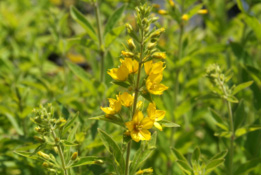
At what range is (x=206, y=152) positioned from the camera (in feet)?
8.45

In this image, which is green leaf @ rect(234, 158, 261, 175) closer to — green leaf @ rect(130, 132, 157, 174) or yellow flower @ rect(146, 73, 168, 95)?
green leaf @ rect(130, 132, 157, 174)

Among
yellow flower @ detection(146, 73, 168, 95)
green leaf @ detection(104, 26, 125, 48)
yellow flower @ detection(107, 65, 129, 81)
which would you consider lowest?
yellow flower @ detection(146, 73, 168, 95)

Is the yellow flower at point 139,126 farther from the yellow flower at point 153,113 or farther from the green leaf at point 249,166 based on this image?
the green leaf at point 249,166

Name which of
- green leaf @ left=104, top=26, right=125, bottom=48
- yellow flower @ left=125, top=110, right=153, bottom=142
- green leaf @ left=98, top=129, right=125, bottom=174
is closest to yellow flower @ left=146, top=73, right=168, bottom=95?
yellow flower @ left=125, top=110, right=153, bottom=142

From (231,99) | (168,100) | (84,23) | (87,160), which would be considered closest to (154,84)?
(87,160)

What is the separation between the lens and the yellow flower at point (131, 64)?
1407mm

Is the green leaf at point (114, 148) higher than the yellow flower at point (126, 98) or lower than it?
lower

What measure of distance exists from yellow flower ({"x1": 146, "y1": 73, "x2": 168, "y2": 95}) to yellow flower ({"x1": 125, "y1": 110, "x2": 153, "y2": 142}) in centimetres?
12

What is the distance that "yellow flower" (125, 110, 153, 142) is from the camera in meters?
1.40

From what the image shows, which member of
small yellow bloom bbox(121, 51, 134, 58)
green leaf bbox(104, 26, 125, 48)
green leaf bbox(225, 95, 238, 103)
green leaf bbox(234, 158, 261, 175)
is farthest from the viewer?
green leaf bbox(104, 26, 125, 48)

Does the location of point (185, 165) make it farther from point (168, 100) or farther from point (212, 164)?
point (168, 100)

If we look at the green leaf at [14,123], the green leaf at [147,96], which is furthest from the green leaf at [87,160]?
the green leaf at [14,123]

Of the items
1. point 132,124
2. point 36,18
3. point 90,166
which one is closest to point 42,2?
point 36,18

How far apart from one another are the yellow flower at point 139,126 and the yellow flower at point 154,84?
12 centimetres
